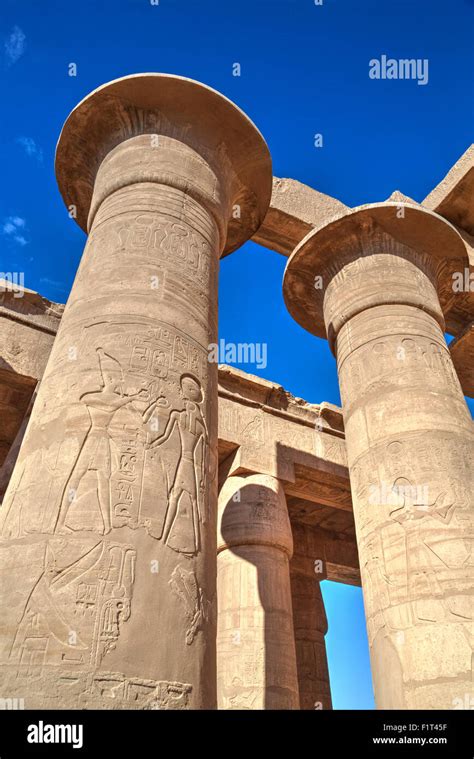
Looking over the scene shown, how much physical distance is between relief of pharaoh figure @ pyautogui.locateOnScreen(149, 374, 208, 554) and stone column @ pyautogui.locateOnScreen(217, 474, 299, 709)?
5087 millimetres

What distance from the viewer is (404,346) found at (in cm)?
601

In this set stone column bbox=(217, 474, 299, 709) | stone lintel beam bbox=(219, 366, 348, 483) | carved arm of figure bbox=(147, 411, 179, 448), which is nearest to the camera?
carved arm of figure bbox=(147, 411, 179, 448)

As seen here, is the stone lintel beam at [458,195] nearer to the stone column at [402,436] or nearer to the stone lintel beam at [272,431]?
the stone column at [402,436]

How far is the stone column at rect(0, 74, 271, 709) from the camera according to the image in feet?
8.17

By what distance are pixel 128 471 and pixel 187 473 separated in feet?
1.28

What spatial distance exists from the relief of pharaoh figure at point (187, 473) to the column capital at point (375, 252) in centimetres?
353

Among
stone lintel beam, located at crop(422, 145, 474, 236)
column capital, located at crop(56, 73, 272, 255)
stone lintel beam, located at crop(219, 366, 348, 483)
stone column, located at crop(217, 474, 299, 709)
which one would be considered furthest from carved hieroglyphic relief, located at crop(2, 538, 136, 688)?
stone lintel beam, located at crop(422, 145, 474, 236)

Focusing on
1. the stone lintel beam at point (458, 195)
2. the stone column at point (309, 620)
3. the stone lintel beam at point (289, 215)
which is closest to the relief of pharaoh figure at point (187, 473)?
the stone lintel beam at point (289, 215)

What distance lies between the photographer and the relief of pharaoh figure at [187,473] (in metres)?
3.05

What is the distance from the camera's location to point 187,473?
331cm

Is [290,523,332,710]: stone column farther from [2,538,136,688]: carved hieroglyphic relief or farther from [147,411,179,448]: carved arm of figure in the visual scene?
[2,538,136,688]: carved hieroglyphic relief

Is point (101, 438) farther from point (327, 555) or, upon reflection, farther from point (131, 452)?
point (327, 555)

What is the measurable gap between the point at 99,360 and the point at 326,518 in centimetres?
989

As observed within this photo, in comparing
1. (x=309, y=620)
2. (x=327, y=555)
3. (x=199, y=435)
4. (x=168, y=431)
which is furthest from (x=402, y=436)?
(x=327, y=555)
